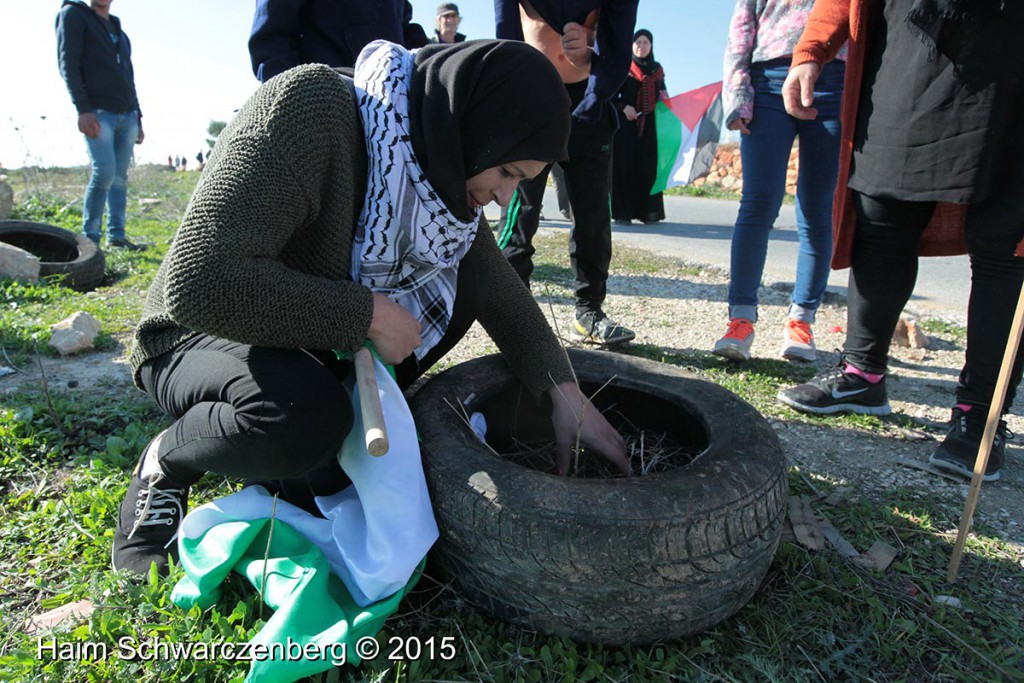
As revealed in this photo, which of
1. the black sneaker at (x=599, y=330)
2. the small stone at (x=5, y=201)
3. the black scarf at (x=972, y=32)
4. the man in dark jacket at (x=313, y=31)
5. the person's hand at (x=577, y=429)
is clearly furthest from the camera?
the small stone at (x=5, y=201)

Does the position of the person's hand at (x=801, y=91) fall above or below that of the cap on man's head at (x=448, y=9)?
below

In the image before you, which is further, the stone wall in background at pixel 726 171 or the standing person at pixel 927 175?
the stone wall in background at pixel 726 171

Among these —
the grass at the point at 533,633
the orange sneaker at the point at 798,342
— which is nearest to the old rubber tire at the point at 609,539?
the grass at the point at 533,633

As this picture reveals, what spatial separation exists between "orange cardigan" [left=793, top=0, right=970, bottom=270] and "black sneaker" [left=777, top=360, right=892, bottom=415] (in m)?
0.51

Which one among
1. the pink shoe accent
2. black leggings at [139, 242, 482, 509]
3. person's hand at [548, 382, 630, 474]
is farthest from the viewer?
the pink shoe accent

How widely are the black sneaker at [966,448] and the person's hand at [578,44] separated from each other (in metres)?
2.16

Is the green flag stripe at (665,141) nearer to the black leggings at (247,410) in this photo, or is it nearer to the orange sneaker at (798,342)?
the orange sneaker at (798,342)

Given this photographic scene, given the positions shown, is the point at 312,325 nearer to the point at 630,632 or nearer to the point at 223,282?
the point at 223,282

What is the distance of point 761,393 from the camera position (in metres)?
3.13

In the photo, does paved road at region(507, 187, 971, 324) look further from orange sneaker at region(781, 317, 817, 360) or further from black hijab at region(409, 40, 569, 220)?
black hijab at region(409, 40, 569, 220)

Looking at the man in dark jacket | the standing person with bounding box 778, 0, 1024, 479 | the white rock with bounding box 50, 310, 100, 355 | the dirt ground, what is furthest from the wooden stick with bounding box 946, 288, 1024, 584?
the white rock with bounding box 50, 310, 100, 355

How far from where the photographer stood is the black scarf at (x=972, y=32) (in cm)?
215

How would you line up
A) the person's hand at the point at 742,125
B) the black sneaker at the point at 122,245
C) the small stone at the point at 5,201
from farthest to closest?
1. the small stone at the point at 5,201
2. the black sneaker at the point at 122,245
3. the person's hand at the point at 742,125

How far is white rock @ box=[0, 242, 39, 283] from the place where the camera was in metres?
4.52
